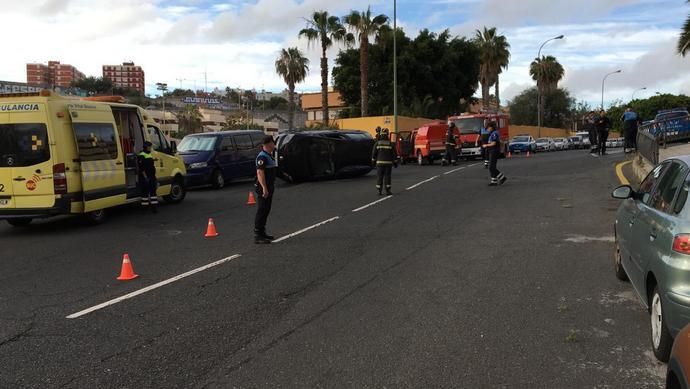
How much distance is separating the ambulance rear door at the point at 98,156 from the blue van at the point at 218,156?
19.7ft

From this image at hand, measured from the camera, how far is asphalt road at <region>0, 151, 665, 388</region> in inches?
163

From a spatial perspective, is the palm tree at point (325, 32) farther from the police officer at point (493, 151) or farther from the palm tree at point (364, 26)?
the police officer at point (493, 151)

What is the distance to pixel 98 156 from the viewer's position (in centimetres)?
1147

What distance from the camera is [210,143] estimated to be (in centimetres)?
1903

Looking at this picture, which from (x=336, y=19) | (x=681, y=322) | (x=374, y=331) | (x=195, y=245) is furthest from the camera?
(x=336, y=19)

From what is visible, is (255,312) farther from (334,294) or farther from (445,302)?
(445,302)

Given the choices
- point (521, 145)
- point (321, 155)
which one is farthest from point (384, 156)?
point (521, 145)

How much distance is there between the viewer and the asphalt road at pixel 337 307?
413 cm

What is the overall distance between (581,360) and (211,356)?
2.79 metres

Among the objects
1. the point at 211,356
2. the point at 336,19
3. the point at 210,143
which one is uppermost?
the point at 336,19

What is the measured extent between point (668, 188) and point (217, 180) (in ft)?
51.5

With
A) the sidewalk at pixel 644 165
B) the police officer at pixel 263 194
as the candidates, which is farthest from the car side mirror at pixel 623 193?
the sidewalk at pixel 644 165

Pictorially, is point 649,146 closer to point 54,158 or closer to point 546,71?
point 54,158

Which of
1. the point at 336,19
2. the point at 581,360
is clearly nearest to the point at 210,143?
the point at 581,360
